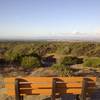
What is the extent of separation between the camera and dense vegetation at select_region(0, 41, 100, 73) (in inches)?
661

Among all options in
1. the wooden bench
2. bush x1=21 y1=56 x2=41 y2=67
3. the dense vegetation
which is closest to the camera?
the wooden bench

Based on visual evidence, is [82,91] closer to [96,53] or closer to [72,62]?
[72,62]

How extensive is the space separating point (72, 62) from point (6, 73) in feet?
31.7

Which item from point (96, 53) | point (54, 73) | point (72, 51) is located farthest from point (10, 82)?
point (72, 51)

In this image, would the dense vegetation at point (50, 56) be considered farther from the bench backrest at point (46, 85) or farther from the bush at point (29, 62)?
the bench backrest at point (46, 85)

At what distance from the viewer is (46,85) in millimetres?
7016

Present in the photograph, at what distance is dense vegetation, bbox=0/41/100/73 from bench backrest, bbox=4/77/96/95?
5430 millimetres

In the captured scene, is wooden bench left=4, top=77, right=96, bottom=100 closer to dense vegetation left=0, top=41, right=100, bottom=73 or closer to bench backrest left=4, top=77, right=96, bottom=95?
bench backrest left=4, top=77, right=96, bottom=95

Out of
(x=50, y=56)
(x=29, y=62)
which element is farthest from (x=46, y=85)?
(x=50, y=56)

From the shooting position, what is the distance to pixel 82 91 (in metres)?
6.95

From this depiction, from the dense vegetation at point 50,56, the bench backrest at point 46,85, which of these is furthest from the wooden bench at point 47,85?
the dense vegetation at point 50,56

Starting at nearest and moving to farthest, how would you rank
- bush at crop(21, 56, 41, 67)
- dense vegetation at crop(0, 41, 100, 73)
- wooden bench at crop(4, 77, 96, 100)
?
1. wooden bench at crop(4, 77, 96, 100)
2. bush at crop(21, 56, 41, 67)
3. dense vegetation at crop(0, 41, 100, 73)

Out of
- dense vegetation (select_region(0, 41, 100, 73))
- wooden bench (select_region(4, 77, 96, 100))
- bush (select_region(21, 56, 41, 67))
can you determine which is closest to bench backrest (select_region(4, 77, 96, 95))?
wooden bench (select_region(4, 77, 96, 100))

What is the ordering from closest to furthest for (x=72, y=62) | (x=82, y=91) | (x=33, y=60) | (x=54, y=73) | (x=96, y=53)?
1. (x=82, y=91)
2. (x=54, y=73)
3. (x=33, y=60)
4. (x=72, y=62)
5. (x=96, y=53)
